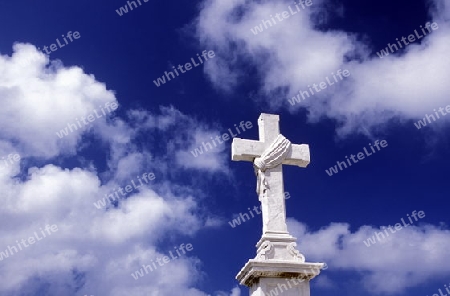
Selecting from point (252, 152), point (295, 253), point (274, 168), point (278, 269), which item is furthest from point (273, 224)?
point (252, 152)

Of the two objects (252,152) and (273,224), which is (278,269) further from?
(252,152)

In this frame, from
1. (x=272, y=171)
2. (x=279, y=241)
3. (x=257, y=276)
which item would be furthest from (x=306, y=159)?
(x=257, y=276)

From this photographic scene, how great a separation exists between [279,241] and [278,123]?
2.69 metres

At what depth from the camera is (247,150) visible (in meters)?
10.5

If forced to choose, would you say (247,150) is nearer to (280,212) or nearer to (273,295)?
(280,212)

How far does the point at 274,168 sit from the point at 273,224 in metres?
1.24

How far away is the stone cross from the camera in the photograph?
984cm

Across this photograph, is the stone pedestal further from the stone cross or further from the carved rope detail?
the stone cross

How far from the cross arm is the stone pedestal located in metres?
1.77

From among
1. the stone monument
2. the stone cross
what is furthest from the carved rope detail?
the stone cross

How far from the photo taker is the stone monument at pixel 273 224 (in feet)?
30.1

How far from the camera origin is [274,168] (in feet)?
34.4

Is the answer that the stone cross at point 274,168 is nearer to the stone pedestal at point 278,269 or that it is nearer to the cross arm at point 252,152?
the cross arm at point 252,152

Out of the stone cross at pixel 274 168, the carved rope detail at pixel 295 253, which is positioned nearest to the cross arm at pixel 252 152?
the stone cross at pixel 274 168
